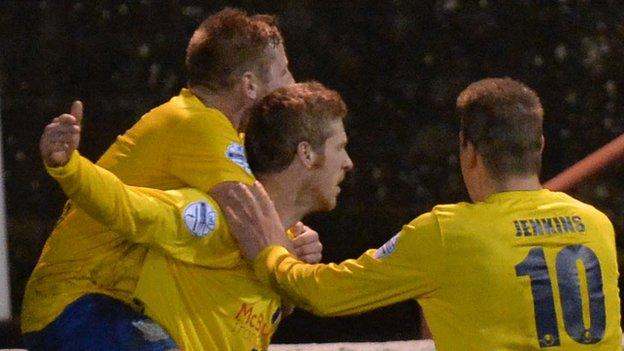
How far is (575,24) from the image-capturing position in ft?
17.3

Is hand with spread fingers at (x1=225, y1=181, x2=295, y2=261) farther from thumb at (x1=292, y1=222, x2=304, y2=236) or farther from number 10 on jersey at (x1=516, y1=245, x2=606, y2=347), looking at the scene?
number 10 on jersey at (x1=516, y1=245, x2=606, y2=347)

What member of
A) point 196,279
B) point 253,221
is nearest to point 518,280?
point 253,221

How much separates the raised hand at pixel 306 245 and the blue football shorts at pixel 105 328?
0.34m

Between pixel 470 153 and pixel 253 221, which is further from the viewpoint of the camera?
pixel 253 221

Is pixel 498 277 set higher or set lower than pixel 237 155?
lower

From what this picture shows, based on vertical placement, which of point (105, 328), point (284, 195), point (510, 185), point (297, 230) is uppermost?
point (510, 185)

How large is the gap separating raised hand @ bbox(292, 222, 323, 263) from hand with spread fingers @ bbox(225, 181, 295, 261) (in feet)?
0.51

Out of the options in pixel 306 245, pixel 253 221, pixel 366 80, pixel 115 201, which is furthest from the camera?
pixel 366 80

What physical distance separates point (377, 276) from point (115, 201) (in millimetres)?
490

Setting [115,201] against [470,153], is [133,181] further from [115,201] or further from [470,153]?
[470,153]

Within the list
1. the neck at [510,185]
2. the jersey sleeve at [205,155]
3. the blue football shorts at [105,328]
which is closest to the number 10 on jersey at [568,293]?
the neck at [510,185]

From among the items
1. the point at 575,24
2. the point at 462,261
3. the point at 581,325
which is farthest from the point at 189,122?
the point at 575,24

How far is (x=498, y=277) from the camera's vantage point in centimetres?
254

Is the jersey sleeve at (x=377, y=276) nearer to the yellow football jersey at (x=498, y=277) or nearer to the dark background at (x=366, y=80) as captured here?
the yellow football jersey at (x=498, y=277)
